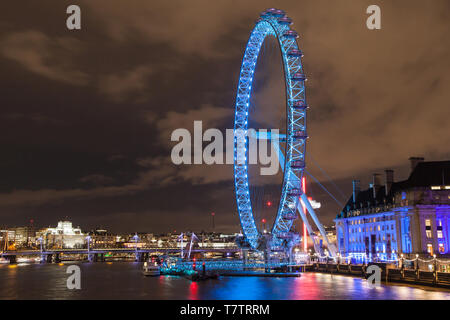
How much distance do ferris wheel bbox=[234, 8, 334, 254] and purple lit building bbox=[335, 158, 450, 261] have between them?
16.1 meters

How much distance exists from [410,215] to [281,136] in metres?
21.5

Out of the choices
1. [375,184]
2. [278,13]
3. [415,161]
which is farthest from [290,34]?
[375,184]

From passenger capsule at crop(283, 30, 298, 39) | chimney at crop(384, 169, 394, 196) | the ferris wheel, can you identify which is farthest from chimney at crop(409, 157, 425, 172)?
passenger capsule at crop(283, 30, 298, 39)

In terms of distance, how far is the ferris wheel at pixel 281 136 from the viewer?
56.5 m

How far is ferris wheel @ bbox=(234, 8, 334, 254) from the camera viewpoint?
5647cm

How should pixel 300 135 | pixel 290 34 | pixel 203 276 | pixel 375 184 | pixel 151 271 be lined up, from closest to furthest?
pixel 290 34, pixel 300 135, pixel 203 276, pixel 151 271, pixel 375 184

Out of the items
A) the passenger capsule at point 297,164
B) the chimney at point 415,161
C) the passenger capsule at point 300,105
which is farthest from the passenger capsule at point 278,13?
the chimney at point 415,161

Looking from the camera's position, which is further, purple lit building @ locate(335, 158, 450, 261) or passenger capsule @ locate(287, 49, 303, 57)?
purple lit building @ locate(335, 158, 450, 261)

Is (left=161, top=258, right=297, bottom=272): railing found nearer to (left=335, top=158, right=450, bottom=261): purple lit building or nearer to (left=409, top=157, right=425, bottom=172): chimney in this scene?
(left=335, top=158, right=450, bottom=261): purple lit building

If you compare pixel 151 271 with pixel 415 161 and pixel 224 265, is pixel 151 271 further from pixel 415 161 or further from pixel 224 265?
pixel 415 161

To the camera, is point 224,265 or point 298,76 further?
point 224,265

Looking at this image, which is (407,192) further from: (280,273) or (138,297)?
(138,297)

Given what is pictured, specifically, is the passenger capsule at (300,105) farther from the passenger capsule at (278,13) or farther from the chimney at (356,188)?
the chimney at (356,188)

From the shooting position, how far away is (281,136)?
59.9 meters
